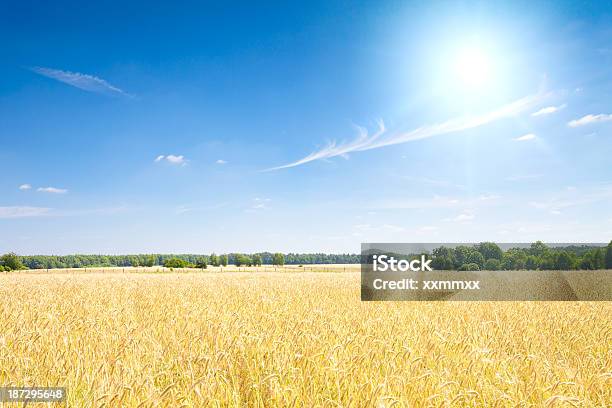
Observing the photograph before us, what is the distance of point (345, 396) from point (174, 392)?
5.16ft

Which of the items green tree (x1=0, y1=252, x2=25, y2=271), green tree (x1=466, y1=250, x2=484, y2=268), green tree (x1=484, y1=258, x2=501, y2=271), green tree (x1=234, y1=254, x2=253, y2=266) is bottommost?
green tree (x1=234, y1=254, x2=253, y2=266)

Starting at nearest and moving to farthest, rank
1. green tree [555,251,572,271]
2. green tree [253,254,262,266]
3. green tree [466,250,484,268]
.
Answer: green tree [466,250,484,268] → green tree [555,251,572,271] → green tree [253,254,262,266]

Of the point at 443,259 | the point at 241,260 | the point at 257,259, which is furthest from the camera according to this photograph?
the point at 241,260

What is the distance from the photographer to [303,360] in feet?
15.0

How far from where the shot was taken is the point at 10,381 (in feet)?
13.2

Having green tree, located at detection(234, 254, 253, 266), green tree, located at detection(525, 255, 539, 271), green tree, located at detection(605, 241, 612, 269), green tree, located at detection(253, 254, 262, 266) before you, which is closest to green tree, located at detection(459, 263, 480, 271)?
green tree, located at detection(525, 255, 539, 271)

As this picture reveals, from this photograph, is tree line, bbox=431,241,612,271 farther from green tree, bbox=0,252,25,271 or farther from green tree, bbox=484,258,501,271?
green tree, bbox=0,252,25,271

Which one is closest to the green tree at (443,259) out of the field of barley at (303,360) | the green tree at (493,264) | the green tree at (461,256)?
the green tree at (461,256)

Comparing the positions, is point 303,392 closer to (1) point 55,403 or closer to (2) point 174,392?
(2) point 174,392

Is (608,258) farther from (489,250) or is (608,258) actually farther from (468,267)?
(468,267)

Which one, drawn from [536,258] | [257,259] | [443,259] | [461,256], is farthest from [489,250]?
[257,259]

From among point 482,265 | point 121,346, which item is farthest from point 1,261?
point 121,346

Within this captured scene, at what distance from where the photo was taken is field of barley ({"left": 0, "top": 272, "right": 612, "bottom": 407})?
3.67m

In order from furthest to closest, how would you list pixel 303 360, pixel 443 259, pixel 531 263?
pixel 531 263 → pixel 443 259 → pixel 303 360
